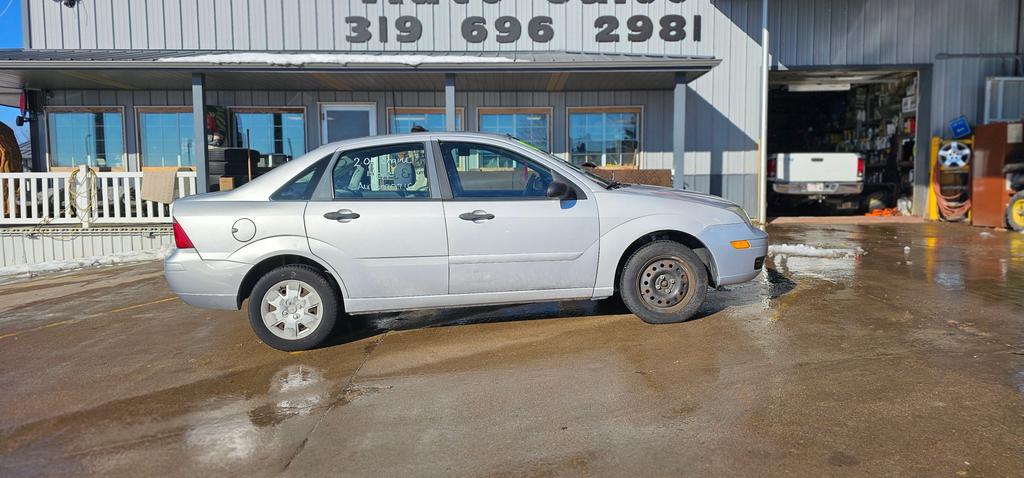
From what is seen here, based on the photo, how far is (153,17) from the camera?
1348 centimetres

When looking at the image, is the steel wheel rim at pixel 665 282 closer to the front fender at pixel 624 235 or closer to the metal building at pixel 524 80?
the front fender at pixel 624 235

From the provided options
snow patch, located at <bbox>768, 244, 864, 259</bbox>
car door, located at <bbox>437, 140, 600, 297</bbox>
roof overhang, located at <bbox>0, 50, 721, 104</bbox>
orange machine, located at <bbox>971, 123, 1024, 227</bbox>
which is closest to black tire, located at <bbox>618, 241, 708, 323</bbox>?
car door, located at <bbox>437, 140, 600, 297</bbox>

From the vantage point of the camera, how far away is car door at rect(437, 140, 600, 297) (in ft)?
17.2

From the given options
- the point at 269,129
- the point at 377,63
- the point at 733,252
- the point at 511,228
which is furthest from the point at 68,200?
the point at 733,252

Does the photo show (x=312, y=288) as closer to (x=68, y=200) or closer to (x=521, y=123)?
(x=68, y=200)

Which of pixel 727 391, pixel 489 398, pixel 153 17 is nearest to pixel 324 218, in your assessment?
pixel 489 398

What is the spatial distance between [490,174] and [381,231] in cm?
97

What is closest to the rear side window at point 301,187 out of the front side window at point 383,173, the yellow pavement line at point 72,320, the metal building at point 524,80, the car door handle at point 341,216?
the front side window at point 383,173

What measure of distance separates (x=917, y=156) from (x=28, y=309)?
1597 centimetres

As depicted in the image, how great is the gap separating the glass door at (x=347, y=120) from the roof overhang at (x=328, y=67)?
123cm

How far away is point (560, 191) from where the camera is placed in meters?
5.25

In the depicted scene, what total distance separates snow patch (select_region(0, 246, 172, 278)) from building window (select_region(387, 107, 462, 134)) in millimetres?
5233

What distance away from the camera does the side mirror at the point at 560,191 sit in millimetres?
5227

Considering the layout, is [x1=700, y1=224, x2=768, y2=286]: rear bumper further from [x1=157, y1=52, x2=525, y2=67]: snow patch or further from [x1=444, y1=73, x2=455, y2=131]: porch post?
[x1=444, y1=73, x2=455, y2=131]: porch post
